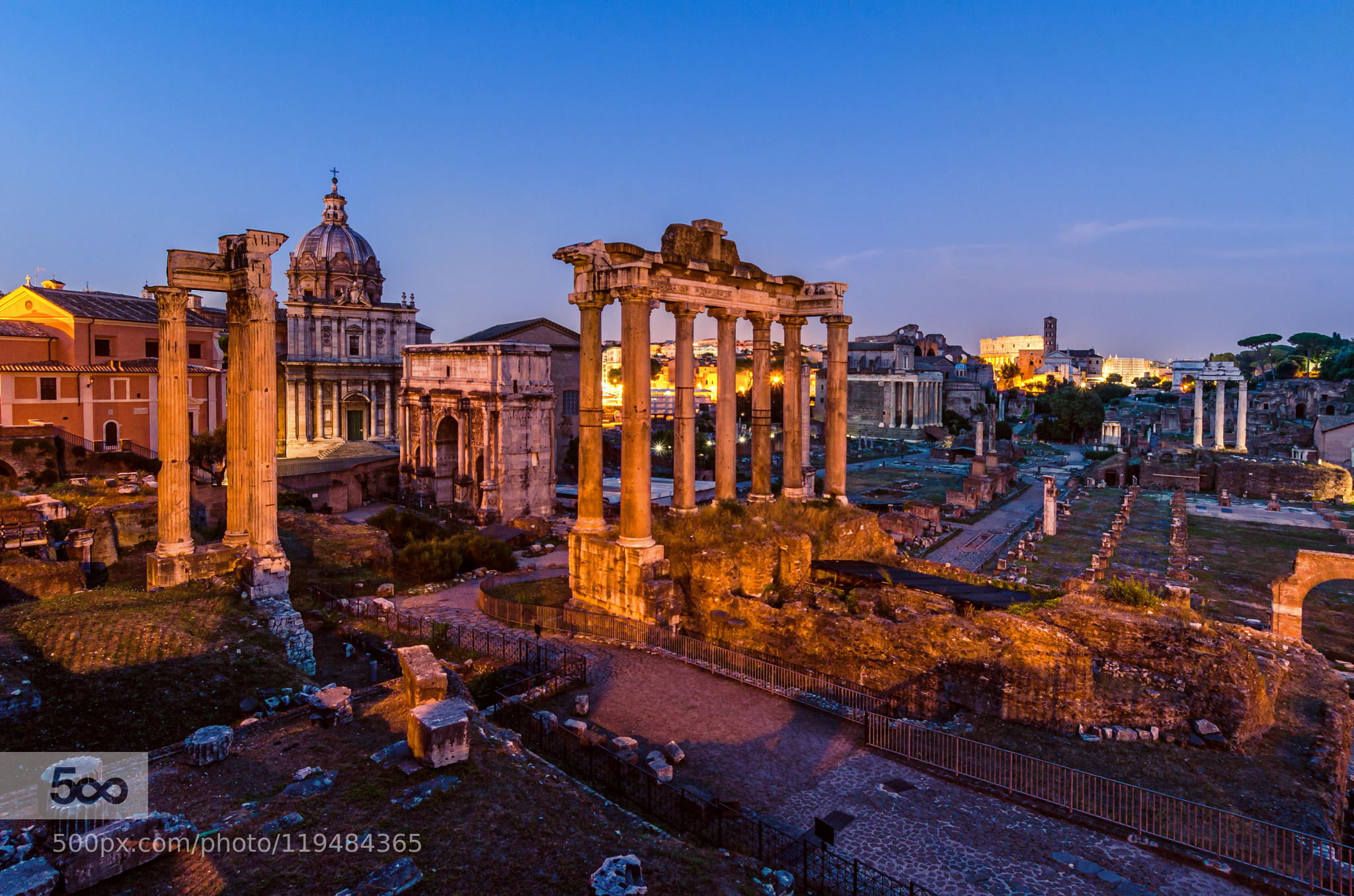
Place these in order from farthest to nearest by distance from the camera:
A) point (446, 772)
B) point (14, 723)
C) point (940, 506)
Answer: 1. point (940, 506)
2. point (14, 723)
3. point (446, 772)

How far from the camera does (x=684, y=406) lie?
56.6ft

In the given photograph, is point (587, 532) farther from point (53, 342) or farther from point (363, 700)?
point (53, 342)

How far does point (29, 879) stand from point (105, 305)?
3752 centimetres

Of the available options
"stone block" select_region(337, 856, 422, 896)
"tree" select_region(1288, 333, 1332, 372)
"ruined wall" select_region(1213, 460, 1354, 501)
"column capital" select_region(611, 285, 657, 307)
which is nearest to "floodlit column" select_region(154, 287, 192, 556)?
"column capital" select_region(611, 285, 657, 307)

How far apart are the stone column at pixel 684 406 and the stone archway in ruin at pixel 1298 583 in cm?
1391

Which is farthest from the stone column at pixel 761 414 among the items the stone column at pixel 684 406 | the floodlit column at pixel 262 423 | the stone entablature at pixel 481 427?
the stone entablature at pixel 481 427

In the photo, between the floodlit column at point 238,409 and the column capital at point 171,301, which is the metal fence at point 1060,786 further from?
the column capital at point 171,301

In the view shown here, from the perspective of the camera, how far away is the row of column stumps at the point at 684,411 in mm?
15609

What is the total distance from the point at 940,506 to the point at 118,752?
39.8m

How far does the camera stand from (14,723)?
878 centimetres

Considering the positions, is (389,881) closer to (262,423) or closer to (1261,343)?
(262,423)

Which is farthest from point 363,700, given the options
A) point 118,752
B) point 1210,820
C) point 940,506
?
point 940,506

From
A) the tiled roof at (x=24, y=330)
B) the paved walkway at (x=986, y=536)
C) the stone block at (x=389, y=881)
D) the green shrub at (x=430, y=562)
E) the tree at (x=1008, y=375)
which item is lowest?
the paved walkway at (x=986, y=536)

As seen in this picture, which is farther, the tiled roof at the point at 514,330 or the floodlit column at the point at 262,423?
the tiled roof at the point at 514,330
